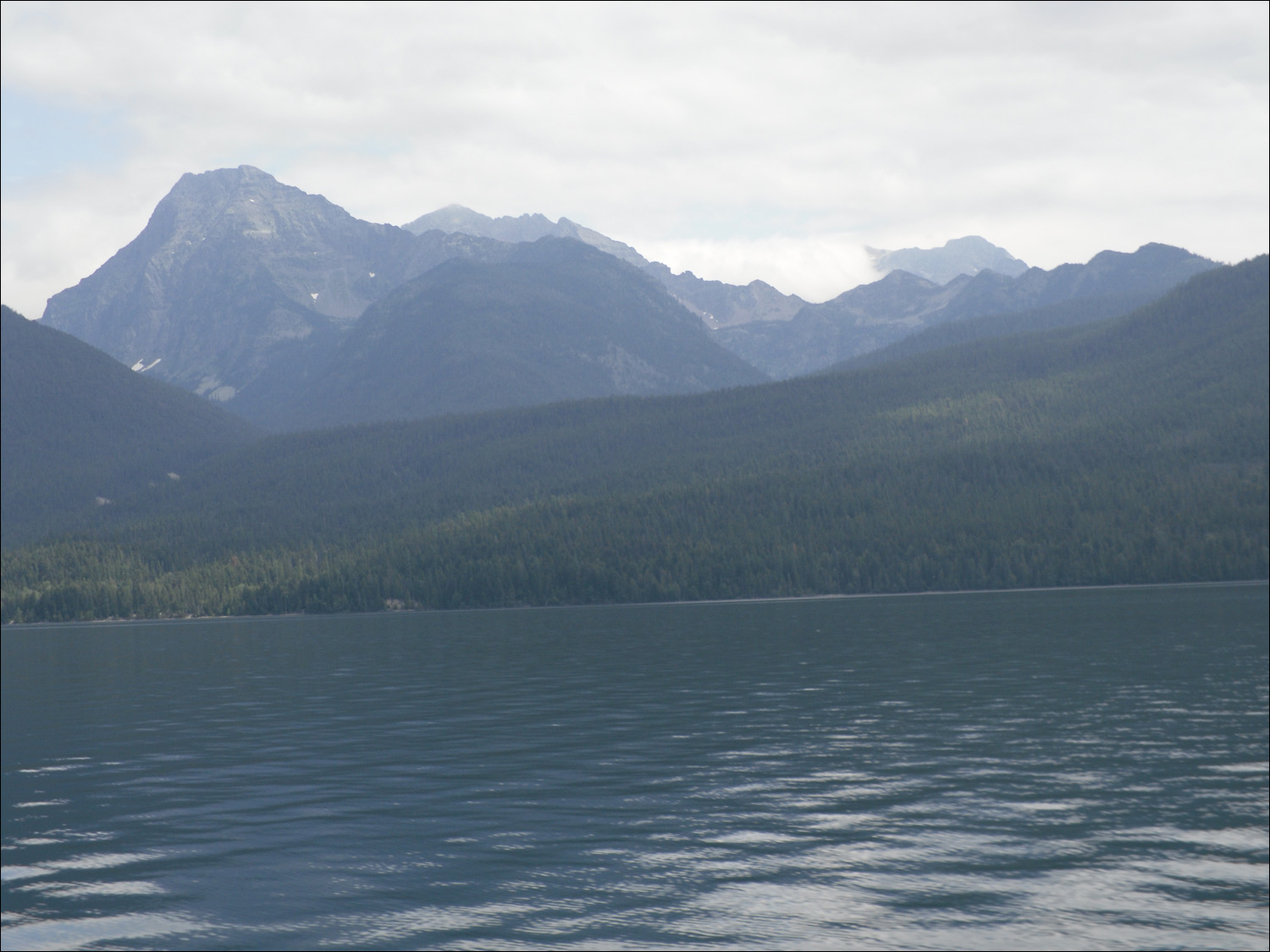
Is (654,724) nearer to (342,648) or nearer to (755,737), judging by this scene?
(755,737)

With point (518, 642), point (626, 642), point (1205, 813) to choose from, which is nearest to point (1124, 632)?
point (626, 642)

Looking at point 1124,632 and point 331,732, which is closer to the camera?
point 331,732

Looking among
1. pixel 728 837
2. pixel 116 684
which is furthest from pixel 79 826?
pixel 116 684

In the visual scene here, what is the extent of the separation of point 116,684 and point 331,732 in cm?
5077

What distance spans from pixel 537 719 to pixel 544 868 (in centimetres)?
3661

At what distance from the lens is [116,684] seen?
11250 centimetres

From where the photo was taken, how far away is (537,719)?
74.7 meters

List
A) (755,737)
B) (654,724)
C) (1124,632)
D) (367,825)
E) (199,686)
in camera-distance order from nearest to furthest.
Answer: (367,825) < (755,737) < (654,724) < (199,686) < (1124,632)

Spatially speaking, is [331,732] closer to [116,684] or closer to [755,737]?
[755,737]

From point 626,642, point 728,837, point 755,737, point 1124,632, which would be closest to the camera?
point 728,837

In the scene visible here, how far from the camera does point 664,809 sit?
153 feet

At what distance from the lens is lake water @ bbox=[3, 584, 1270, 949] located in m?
33.0

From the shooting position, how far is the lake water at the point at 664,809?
108 feet

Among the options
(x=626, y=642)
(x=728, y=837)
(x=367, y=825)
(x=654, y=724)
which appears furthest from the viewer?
(x=626, y=642)
